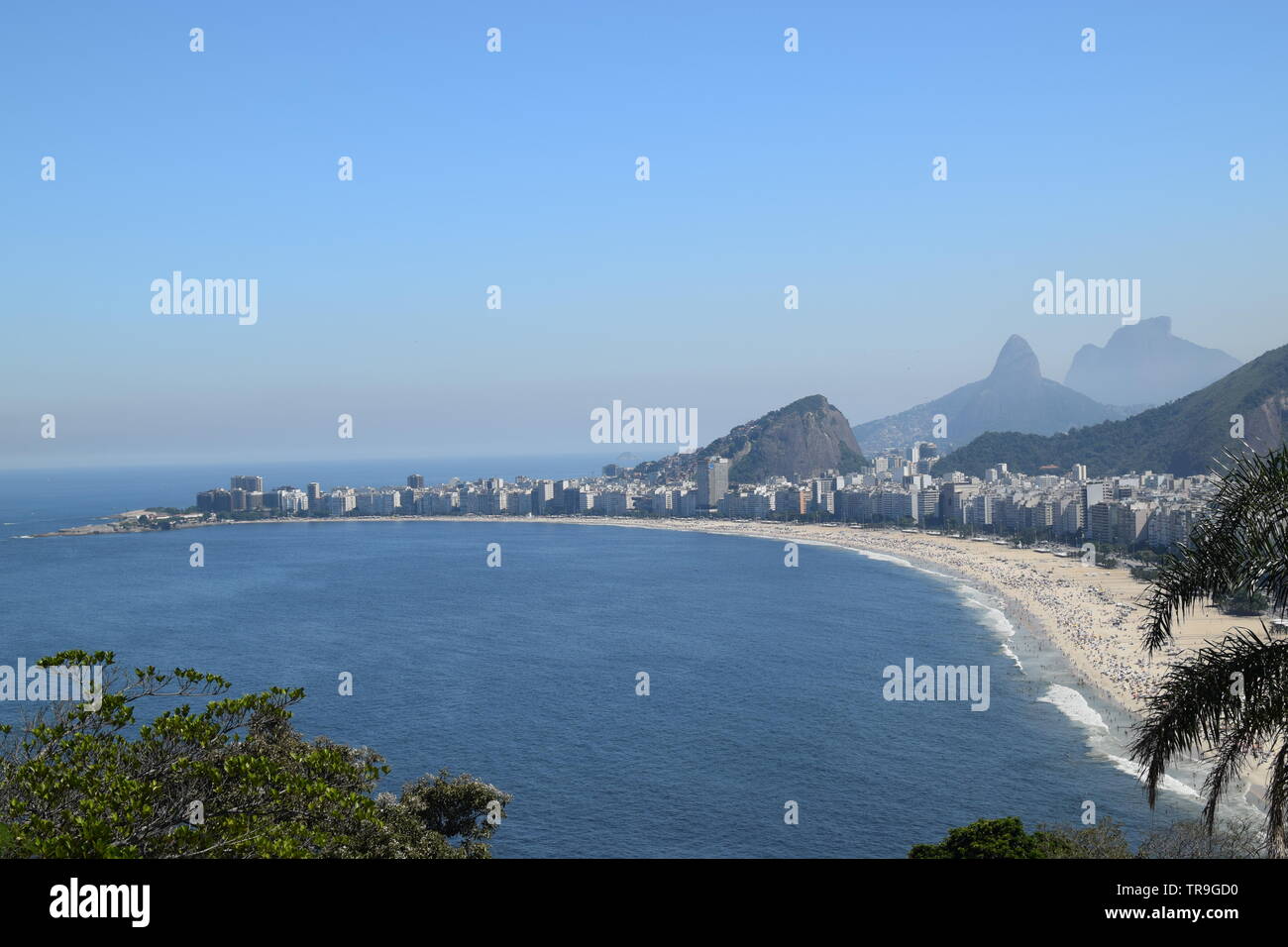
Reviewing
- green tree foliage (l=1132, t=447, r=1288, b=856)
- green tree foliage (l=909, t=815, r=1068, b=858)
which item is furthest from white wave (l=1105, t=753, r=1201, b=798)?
green tree foliage (l=1132, t=447, r=1288, b=856)

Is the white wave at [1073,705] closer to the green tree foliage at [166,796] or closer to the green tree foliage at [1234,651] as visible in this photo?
the green tree foliage at [166,796]


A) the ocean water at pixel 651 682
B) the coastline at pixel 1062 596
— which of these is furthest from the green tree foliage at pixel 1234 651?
the ocean water at pixel 651 682

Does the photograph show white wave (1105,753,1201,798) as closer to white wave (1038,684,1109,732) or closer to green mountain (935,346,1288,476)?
white wave (1038,684,1109,732)

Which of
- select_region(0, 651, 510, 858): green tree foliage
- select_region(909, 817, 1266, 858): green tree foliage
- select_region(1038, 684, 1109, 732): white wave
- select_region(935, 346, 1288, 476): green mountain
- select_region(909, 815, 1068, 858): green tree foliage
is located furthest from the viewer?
select_region(935, 346, 1288, 476): green mountain

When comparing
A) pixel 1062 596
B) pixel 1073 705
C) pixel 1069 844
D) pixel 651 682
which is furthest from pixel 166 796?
pixel 1062 596

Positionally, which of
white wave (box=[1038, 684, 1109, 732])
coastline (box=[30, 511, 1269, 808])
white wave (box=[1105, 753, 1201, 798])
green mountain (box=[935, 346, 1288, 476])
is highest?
green mountain (box=[935, 346, 1288, 476])
